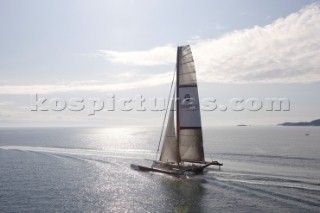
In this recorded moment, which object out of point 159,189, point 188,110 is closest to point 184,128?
point 188,110

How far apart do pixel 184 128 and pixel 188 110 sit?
350 cm

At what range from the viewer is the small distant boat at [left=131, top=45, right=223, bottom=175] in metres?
59.9

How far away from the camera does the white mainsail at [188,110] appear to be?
5991 centimetres

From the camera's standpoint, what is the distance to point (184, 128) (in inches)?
2427

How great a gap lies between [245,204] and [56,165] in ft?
163

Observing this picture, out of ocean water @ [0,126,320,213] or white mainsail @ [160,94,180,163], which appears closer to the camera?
ocean water @ [0,126,320,213]

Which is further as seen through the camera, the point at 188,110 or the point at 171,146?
the point at 171,146

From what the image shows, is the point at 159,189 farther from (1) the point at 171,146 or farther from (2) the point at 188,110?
(2) the point at 188,110

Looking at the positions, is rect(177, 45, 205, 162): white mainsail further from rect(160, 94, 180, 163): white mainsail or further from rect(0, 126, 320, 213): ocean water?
rect(0, 126, 320, 213): ocean water

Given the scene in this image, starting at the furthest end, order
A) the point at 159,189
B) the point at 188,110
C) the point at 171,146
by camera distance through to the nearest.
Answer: the point at 171,146 < the point at 188,110 < the point at 159,189

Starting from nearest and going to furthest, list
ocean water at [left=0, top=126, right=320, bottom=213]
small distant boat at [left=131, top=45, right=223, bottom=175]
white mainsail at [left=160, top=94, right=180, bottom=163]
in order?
ocean water at [left=0, top=126, right=320, bottom=213] < small distant boat at [left=131, top=45, right=223, bottom=175] < white mainsail at [left=160, top=94, right=180, bottom=163]

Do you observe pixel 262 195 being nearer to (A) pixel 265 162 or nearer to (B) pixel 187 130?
(B) pixel 187 130

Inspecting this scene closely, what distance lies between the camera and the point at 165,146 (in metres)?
63.6

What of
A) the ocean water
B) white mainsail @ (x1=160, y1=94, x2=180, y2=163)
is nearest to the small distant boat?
white mainsail @ (x1=160, y1=94, x2=180, y2=163)
